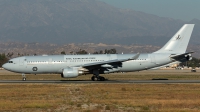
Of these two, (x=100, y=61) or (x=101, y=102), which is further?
(x=100, y=61)

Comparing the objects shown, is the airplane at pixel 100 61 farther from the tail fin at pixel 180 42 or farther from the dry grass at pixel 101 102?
the dry grass at pixel 101 102

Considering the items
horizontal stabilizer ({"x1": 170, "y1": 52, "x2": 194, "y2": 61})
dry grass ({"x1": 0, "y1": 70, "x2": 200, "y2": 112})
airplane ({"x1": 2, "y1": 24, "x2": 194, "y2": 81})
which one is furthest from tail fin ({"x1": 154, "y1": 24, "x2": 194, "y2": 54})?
dry grass ({"x1": 0, "y1": 70, "x2": 200, "y2": 112})

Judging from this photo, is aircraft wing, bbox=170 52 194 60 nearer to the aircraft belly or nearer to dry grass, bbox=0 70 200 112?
the aircraft belly

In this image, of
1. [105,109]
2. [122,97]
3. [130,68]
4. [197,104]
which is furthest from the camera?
[130,68]

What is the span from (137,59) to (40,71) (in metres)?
11.7

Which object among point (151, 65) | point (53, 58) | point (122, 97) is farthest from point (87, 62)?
point (122, 97)

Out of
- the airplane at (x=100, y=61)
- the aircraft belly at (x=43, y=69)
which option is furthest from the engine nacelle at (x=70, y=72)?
the aircraft belly at (x=43, y=69)

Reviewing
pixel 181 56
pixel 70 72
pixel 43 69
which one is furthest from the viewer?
pixel 43 69

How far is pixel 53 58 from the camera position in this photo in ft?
161

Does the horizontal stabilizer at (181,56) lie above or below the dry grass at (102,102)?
above

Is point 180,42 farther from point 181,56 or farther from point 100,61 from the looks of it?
point 100,61

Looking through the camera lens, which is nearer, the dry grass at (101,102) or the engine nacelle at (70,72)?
the dry grass at (101,102)

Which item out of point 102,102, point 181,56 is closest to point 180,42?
point 181,56

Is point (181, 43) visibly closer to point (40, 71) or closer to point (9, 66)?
point (40, 71)
